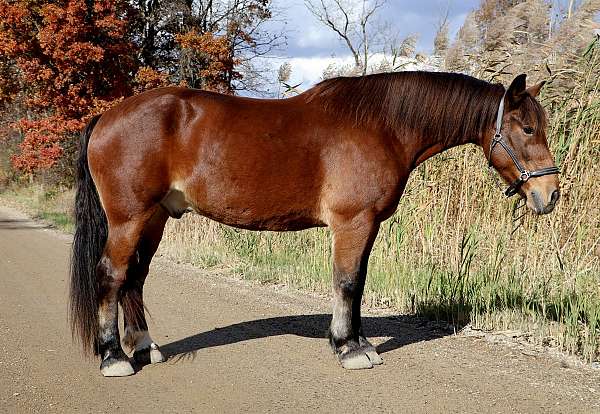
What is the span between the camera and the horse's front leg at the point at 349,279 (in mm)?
4070

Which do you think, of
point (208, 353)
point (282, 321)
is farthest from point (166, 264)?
point (208, 353)

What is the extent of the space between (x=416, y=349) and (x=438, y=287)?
1.15m

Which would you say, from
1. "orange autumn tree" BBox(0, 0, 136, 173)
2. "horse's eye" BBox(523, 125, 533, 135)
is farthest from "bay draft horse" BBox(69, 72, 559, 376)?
"orange autumn tree" BBox(0, 0, 136, 173)

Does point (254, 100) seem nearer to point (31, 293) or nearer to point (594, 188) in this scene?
point (594, 188)

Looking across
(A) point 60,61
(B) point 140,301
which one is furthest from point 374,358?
(A) point 60,61

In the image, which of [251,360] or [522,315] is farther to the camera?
[522,315]

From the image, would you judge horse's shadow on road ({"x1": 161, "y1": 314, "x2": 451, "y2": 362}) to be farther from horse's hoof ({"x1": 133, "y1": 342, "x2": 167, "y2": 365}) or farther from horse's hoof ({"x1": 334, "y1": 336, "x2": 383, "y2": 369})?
horse's hoof ({"x1": 334, "y1": 336, "x2": 383, "y2": 369})

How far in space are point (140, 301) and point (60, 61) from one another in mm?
13943

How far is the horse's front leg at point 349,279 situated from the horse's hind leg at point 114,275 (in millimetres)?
1391

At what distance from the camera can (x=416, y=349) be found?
15.2ft

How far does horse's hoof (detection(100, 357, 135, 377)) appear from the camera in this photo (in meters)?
3.94

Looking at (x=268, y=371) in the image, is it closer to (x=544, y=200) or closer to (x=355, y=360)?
(x=355, y=360)

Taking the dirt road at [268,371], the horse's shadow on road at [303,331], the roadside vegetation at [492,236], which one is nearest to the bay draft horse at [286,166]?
the dirt road at [268,371]

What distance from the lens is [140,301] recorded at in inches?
173
